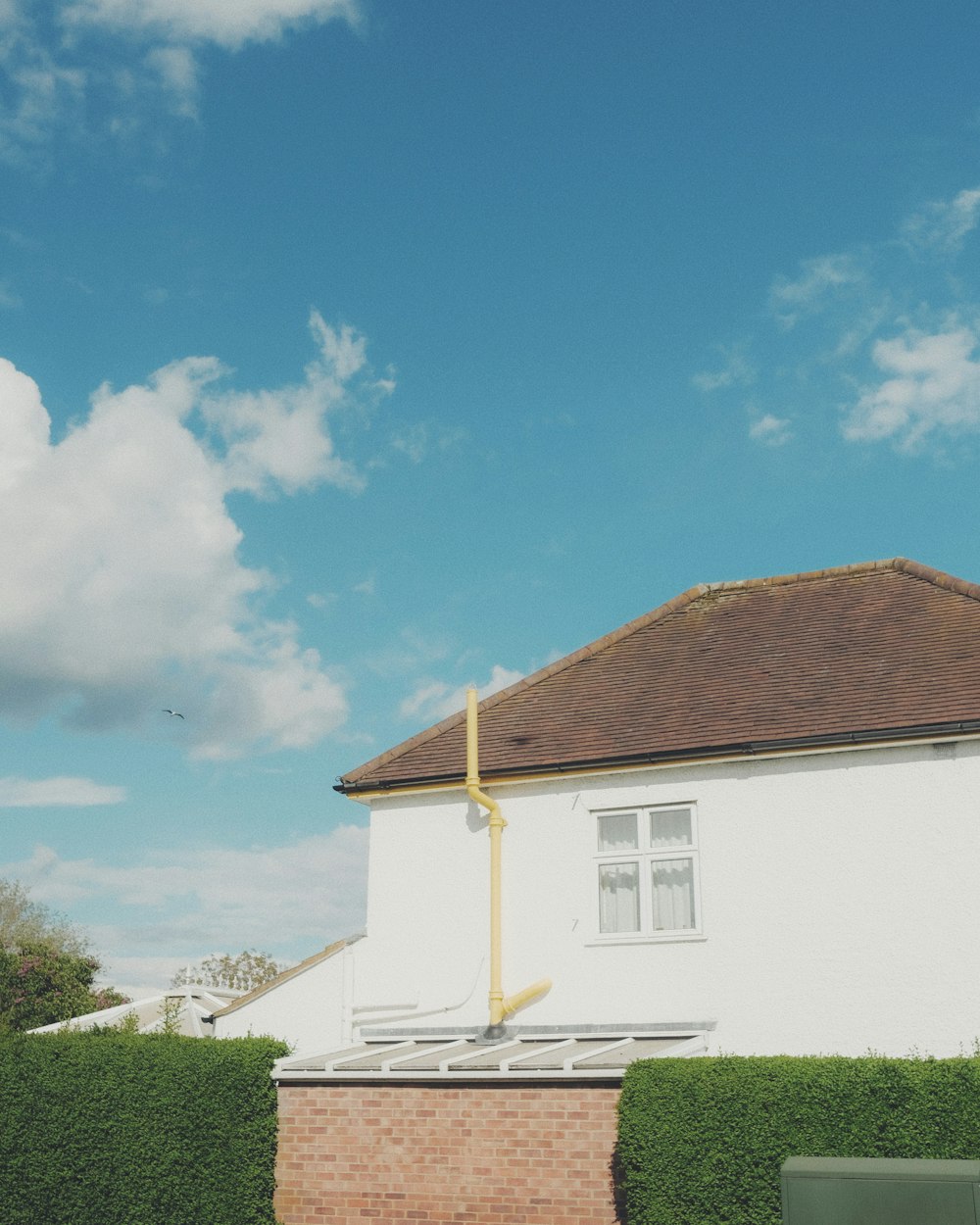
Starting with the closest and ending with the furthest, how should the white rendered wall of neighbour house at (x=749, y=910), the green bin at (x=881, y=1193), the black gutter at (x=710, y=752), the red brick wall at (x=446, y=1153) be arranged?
the green bin at (x=881, y=1193), the red brick wall at (x=446, y=1153), the white rendered wall of neighbour house at (x=749, y=910), the black gutter at (x=710, y=752)

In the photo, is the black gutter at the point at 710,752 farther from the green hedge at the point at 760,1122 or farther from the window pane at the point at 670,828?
the green hedge at the point at 760,1122

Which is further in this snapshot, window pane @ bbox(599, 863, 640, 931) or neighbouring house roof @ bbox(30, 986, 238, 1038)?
neighbouring house roof @ bbox(30, 986, 238, 1038)

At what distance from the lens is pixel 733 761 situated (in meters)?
15.7

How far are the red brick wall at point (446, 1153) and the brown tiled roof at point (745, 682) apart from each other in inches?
211

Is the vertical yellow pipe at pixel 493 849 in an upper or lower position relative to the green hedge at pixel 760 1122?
upper

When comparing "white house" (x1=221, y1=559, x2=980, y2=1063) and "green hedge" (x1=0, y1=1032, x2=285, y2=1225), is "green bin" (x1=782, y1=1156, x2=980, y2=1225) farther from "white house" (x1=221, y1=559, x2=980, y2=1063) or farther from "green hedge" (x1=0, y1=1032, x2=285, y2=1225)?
"green hedge" (x1=0, y1=1032, x2=285, y2=1225)

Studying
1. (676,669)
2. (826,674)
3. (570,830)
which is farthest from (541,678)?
(826,674)

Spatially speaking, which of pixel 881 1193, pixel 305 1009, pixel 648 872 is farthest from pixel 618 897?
pixel 881 1193

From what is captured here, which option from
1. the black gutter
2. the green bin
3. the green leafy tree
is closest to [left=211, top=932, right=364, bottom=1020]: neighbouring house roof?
the black gutter

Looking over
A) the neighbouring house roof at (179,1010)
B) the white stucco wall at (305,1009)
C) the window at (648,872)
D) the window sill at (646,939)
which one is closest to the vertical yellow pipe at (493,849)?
the window sill at (646,939)

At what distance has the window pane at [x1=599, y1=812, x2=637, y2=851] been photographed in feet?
53.6

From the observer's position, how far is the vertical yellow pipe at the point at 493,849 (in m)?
15.6

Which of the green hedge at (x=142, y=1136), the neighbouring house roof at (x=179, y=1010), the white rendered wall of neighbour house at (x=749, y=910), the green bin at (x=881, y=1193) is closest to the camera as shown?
the green bin at (x=881, y=1193)

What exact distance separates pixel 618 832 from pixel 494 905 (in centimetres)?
203
